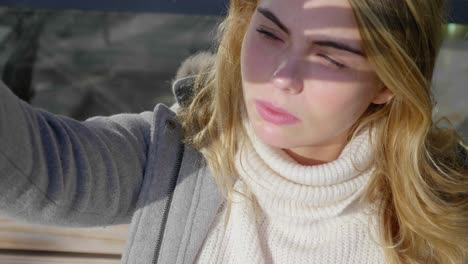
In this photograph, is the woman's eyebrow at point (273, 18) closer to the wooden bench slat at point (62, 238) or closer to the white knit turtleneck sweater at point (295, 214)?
the white knit turtleneck sweater at point (295, 214)

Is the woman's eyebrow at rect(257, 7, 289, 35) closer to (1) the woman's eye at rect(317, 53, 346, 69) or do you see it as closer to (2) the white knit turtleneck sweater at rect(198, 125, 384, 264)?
(1) the woman's eye at rect(317, 53, 346, 69)

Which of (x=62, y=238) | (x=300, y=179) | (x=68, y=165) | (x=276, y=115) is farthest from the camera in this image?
(x=62, y=238)

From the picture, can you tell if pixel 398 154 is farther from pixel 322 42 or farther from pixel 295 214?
pixel 322 42

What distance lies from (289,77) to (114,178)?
0.36m

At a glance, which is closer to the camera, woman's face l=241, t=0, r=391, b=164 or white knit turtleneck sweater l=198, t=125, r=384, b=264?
woman's face l=241, t=0, r=391, b=164

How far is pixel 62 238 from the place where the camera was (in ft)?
5.13

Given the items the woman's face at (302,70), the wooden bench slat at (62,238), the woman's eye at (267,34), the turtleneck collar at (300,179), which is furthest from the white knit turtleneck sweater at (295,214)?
the wooden bench slat at (62,238)

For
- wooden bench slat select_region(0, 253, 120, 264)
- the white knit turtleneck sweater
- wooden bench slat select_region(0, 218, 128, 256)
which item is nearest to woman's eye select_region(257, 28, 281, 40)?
the white knit turtleneck sweater

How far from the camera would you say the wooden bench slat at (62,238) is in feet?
5.05

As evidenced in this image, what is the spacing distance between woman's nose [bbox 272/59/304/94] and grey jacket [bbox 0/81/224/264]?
270 millimetres

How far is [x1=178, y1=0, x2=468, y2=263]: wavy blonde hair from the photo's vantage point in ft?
4.31

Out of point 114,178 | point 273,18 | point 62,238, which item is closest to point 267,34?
point 273,18

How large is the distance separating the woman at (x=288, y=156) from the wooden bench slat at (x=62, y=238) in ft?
0.93

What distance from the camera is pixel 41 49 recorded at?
2053 millimetres
